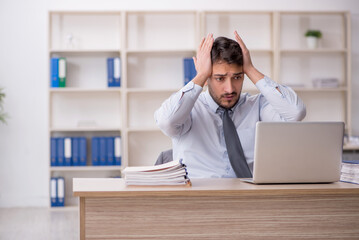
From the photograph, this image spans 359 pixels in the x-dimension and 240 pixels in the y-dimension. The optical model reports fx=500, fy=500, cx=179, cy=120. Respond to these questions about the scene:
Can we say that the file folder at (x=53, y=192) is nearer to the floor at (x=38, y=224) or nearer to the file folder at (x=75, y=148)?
the floor at (x=38, y=224)

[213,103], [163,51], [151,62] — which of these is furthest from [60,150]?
[213,103]

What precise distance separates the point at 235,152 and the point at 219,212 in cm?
66

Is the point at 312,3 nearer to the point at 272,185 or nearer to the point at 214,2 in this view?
the point at 214,2

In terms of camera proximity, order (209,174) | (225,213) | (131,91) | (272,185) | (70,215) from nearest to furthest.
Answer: (225,213)
(272,185)
(209,174)
(70,215)
(131,91)

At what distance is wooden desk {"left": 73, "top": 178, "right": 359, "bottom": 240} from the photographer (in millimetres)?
1724

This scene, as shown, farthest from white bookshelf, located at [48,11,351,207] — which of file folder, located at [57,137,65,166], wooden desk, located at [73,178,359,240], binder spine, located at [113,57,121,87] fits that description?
wooden desk, located at [73,178,359,240]

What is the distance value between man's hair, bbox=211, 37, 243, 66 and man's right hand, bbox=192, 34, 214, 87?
0.22 ft

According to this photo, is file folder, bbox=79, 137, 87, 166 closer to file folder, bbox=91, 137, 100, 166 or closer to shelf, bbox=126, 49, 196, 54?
file folder, bbox=91, 137, 100, 166

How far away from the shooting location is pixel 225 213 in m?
1.77

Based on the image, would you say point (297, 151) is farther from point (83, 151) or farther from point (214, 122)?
point (83, 151)

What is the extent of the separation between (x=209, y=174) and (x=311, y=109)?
3.24 m

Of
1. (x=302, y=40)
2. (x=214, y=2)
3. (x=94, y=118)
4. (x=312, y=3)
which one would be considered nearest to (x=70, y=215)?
(x=94, y=118)

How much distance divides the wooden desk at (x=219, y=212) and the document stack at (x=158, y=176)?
0.05 meters

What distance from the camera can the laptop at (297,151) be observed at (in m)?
1.86
